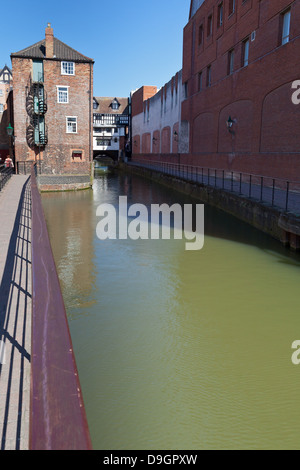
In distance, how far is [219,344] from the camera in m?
6.47

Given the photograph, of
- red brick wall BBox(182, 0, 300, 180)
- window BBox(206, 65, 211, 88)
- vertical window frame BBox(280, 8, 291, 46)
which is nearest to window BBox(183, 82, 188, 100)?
red brick wall BBox(182, 0, 300, 180)

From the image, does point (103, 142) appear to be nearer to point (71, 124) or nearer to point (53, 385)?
point (71, 124)

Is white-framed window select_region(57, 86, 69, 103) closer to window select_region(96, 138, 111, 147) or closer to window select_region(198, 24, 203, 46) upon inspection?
window select_region(198, 24, 203, 46)

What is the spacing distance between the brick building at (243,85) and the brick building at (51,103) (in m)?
8.53

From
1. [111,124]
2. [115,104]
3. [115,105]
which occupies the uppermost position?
[115,104]

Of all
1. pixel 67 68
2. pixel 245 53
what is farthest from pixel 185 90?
pixel 245 53

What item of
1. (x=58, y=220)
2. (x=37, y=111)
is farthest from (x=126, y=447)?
(x=37, y=111)

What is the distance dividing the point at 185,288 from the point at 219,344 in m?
2.81

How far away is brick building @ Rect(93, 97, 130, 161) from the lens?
64438 millimetres

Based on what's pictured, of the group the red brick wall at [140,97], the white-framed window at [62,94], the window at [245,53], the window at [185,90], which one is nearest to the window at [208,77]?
the window at [185,90]

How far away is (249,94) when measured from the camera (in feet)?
69.9

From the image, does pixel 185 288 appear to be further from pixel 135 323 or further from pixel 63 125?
pixel 63 125

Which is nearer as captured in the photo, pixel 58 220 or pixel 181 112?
pixel 58 220

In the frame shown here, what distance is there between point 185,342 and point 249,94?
59.1 feet
